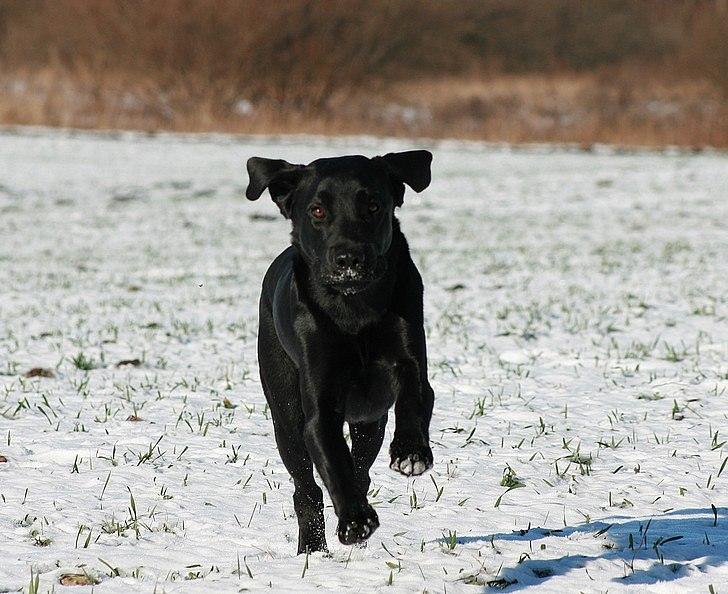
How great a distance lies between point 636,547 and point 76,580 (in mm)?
1909

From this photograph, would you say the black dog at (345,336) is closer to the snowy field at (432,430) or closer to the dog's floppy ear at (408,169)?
the dog's floppy ear at (408,169)

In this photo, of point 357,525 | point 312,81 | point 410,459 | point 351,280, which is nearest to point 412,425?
point 410,459

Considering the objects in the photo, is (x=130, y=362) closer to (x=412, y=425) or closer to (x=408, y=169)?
(x=408, y=169)

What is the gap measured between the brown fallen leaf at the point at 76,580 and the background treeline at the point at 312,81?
86.2 feet

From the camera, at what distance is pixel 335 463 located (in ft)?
12.0

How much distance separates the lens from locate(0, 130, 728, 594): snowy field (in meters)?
3.76

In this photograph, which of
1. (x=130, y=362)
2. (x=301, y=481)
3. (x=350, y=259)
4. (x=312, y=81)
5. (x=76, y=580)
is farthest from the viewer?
(x=312, y=81)

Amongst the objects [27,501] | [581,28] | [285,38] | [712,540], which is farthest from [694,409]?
[581,28]

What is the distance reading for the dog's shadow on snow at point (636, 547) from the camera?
140 inches

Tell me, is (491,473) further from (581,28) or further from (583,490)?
(581,28)

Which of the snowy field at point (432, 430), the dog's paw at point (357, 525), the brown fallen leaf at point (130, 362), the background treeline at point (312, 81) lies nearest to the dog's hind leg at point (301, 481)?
the snowy field at point (432, 430)

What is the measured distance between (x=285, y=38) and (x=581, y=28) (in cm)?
2277

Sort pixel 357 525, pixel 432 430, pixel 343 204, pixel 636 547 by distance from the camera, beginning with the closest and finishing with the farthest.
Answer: pixel 357 525 < pixel 636 547 < pixel 343 204 < pixel 432 430

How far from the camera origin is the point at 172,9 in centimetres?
3525
